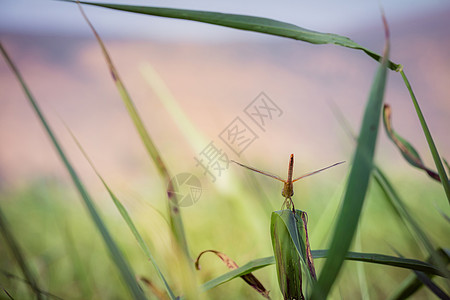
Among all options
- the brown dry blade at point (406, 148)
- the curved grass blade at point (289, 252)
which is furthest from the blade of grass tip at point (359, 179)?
the brown dry blade at point (406, 148)

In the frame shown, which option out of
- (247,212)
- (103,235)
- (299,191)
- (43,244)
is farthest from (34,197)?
(103,235)

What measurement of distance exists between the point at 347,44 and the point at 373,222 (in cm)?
81

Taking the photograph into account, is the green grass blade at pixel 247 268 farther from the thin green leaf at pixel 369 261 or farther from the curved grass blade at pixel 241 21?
the curved grass blade at pixel 241 21

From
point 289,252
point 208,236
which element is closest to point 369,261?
point 289,252

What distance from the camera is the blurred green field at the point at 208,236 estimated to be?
380 millimetres

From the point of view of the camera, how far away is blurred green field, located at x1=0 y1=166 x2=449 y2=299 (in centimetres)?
38

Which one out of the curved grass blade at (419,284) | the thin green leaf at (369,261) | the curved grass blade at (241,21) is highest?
the curved grass blade at (241,21)

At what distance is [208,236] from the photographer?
0.85m

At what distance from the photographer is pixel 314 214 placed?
0.87 metres

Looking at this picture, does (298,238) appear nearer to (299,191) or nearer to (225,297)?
(225,297)

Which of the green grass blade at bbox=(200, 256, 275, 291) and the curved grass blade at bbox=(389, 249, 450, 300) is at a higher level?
the green grass blade at bbox=(200, 256, 275, 291)

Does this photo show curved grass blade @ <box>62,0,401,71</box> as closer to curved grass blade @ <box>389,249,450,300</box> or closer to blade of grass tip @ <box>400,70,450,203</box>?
blade of grass tip @ <box>400,70,450,203</box>

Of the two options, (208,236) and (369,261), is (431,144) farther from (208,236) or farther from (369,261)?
(208,236)

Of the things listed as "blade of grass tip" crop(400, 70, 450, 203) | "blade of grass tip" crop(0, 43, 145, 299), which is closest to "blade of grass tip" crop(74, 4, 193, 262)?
"blade of grass tip" crop(0, 43, 145, 299)
